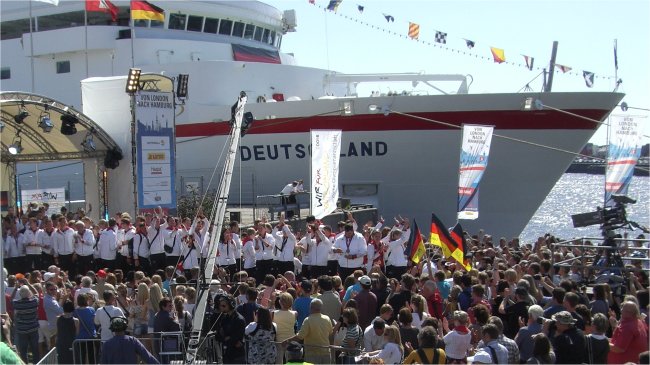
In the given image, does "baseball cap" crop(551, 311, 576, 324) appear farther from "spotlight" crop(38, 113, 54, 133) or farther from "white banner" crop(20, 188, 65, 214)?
"white banner" crop(20, 188, 65, 214)

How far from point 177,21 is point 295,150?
6145 millimetres

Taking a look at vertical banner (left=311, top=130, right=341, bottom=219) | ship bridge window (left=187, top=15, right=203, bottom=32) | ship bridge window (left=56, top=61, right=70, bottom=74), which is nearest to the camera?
vertical banner (left=311, top=130, right=341, bottom=219)

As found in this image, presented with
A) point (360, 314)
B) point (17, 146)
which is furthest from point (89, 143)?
point (360, 314)

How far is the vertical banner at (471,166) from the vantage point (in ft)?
48.1

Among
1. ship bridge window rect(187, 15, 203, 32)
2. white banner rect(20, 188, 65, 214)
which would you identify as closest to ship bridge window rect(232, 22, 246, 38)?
ship bridge window rect(187, 15, 203, 32)

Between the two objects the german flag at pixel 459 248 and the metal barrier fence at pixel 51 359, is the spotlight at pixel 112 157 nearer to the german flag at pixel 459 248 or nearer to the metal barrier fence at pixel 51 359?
the german flag at pixel 459 248

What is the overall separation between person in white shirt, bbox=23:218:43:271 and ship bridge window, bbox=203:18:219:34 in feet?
40.6

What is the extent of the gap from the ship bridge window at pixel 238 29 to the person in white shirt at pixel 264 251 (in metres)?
14.2

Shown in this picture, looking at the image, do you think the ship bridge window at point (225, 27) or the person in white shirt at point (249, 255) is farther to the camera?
the ship bridge window at point (225, 27)

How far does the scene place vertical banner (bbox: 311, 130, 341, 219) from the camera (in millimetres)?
14078

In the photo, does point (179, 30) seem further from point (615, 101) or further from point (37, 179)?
point (615, 101)

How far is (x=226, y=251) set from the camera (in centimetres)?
1316

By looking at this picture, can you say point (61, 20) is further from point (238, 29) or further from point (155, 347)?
point (155, 347)

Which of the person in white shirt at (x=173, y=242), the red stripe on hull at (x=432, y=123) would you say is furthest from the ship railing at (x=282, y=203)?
the person in white shirt at (x=173, y=242)
